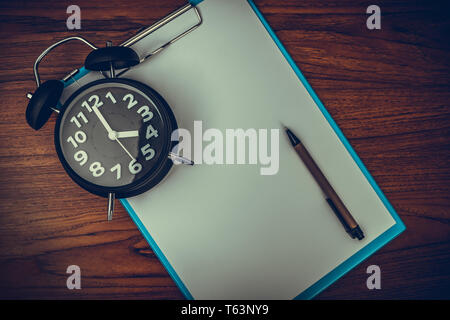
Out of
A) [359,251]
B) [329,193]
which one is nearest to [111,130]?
[329,193]

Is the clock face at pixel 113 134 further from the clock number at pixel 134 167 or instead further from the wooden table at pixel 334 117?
the wooden table at pixel 334 117

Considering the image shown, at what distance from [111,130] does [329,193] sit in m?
0.45

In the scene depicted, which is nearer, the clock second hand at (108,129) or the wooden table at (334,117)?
the clock second hand at (108,129)

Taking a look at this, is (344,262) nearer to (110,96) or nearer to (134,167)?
(134,167)

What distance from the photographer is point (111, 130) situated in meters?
0.59

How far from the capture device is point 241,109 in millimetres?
664

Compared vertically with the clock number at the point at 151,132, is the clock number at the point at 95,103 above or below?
above

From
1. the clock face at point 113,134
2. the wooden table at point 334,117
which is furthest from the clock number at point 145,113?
the wooden table at point 334,117

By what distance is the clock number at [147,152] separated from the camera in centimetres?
59

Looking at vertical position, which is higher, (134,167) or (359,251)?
(134,167)

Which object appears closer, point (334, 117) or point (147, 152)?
point (147, 152)

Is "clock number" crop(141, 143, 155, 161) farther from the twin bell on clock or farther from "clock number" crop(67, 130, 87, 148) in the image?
"clock number" crop(67, 130, 87, 148)

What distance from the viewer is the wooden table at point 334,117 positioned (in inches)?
27.2

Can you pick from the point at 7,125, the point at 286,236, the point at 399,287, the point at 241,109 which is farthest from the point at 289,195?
the point at 7,125
